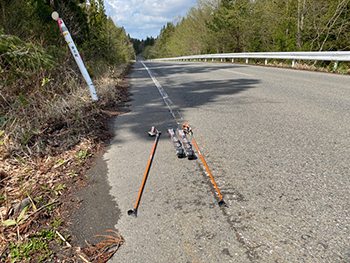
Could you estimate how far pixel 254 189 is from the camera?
1.98m

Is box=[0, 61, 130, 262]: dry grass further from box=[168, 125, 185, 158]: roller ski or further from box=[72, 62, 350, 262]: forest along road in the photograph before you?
box=[168, 125, 185, 158]: roller ski

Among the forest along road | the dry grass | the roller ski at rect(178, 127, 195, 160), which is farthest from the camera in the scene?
the roller ski at rect(178, 127, 195, 160)

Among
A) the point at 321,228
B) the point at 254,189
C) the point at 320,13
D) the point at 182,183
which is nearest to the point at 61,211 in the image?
→ the point at 182,183

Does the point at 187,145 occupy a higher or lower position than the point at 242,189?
higher

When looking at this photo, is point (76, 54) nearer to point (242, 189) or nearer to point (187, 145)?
point (187, 145)

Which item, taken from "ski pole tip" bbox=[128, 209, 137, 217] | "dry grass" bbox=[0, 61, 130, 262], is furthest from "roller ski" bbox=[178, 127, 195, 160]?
"dry grass" bbox=[0, 61, 130, 262]

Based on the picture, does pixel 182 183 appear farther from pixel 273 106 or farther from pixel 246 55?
pixel 246 55

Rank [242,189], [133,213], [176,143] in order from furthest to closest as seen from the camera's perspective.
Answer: [176,143], [242,189], [133,213]

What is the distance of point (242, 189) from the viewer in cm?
200

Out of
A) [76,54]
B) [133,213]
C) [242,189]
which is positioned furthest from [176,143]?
[76,54]

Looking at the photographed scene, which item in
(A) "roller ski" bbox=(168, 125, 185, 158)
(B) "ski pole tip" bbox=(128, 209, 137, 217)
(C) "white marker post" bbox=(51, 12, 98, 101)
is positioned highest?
(C) "white marker post" bbox=(51, 12, 98, 101)

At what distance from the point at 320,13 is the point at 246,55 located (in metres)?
4.99

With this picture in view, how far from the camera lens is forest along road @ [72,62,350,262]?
146cm

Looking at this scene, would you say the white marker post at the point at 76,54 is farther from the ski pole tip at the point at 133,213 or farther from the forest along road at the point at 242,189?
the ski pole tip at the point at 133,213
